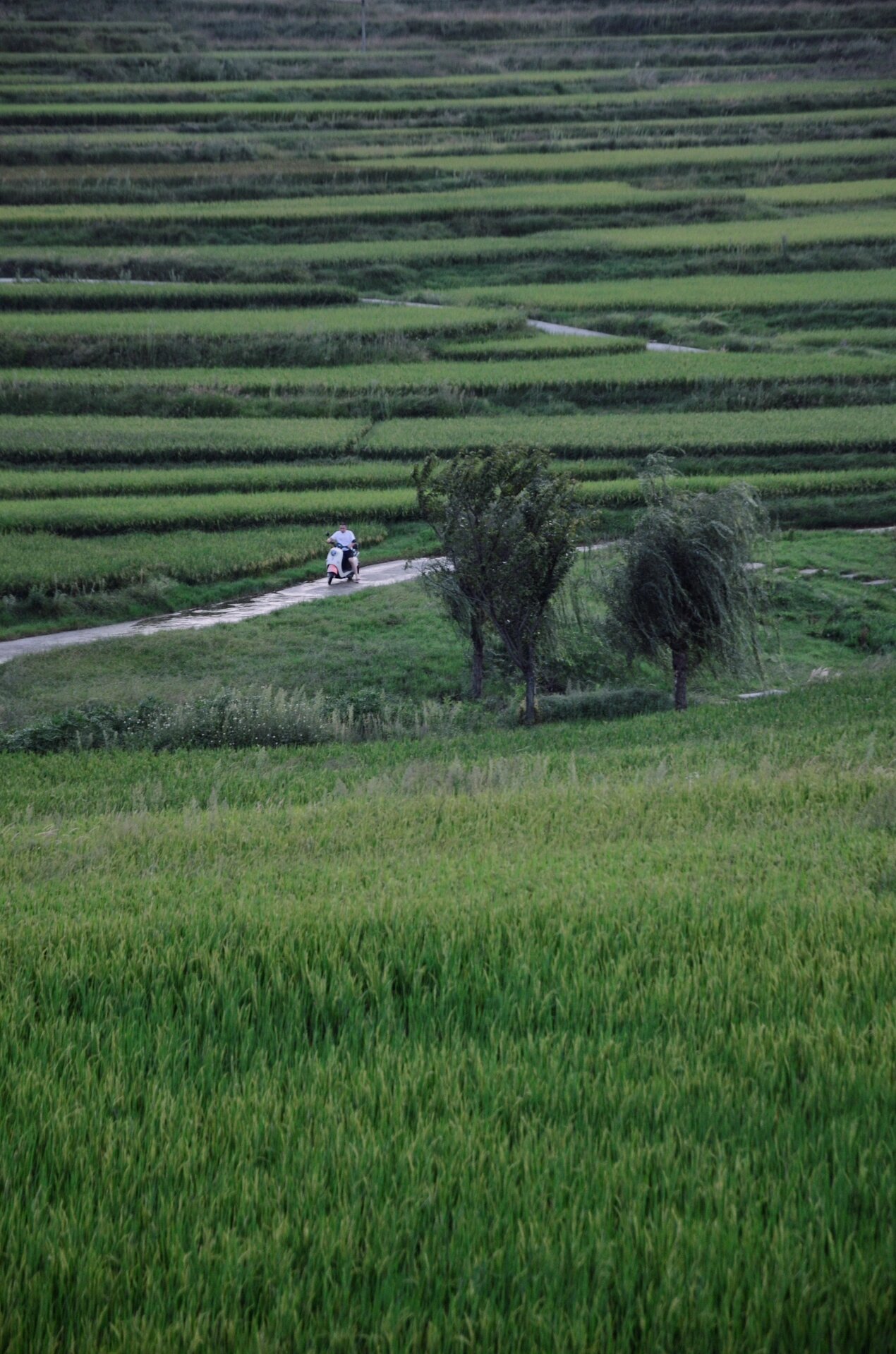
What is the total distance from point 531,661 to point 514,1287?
16.9 metres

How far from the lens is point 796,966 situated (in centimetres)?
518

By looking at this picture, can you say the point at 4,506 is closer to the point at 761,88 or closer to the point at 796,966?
the point at 796,966

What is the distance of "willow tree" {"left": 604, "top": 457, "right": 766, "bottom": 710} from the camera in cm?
1959

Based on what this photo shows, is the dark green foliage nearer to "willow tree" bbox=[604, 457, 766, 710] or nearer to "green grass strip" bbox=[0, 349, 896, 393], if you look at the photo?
"willow tree" bbox=[604, 457, 766, 710]

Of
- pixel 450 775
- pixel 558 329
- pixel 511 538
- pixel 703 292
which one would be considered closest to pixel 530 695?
pixel 511 538

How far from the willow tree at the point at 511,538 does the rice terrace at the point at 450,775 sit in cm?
8

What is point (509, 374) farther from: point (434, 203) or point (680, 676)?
point (434, 203)

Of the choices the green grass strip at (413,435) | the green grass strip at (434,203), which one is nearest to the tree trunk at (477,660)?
the green grass strip at (413,435)

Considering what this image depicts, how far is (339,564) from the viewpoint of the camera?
91.6ft

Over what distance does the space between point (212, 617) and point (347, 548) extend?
3.68 m

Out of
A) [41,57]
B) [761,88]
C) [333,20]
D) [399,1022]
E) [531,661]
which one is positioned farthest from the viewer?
[333,20]

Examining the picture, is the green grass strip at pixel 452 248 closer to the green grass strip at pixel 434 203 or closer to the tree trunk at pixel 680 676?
the green grass strip at pixel 434 203

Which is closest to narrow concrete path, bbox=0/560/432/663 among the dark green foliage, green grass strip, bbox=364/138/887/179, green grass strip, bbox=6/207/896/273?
the dark green foliage

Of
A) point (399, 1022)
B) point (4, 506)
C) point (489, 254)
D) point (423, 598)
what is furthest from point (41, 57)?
point (399, 1022)
